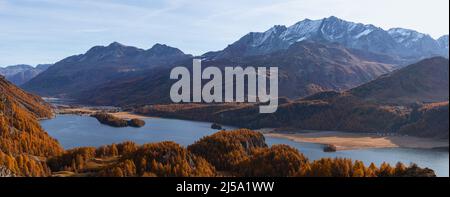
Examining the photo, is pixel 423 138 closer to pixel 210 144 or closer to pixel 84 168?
pixel 210 144

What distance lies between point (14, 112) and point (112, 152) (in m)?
51.2

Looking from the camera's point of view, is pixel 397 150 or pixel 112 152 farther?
pixel 397 150

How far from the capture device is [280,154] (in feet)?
309

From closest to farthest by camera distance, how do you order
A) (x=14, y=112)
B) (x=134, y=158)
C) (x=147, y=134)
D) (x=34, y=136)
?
(x=134, y=158) → (x=34, y=136) → (x=14, y=112) → (x=147, y=134)

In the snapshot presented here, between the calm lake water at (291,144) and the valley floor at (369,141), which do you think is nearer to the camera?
the calm lake water at (291,144)

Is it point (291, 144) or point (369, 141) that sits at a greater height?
point (369, 141)

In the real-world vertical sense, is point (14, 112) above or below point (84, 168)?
above

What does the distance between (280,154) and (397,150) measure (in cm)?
7137

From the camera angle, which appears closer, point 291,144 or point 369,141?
point 291,144

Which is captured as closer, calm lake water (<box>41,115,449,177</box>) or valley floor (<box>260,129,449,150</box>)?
calm lake water (<box>41,115,449,177</box>)
